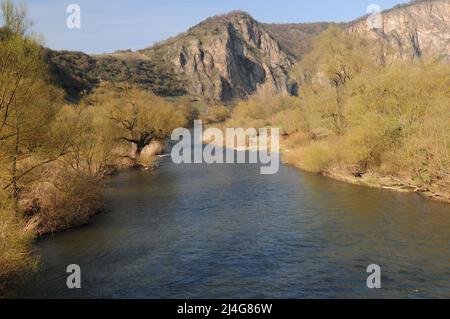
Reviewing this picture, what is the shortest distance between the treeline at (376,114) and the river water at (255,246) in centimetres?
316

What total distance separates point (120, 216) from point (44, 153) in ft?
22.9

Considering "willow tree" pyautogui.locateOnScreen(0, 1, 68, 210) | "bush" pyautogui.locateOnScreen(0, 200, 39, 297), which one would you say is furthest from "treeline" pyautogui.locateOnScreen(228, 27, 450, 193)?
"bush" pyautogui.locateOnScreen(0, 200, 39, 297)

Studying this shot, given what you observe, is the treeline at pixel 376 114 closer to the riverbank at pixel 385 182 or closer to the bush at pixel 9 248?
the riverbank at pixel 385 182

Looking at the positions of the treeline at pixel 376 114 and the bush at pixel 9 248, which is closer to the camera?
the bush at pixel 9 248

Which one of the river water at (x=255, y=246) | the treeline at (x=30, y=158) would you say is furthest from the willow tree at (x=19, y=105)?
the river water at (x=255, y=246)

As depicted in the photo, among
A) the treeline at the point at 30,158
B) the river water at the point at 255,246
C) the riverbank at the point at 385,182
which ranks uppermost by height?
the treeline at the point at 30,158

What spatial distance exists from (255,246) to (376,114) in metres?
19.7

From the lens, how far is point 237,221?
1072 inches

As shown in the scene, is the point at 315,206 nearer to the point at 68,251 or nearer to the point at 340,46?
the point at 68,251

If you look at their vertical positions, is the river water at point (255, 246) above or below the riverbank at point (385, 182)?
below

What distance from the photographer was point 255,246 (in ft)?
73.6

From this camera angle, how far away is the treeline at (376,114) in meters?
31.3

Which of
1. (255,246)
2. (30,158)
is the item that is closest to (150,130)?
(30,158)

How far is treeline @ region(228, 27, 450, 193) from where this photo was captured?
3133cm
